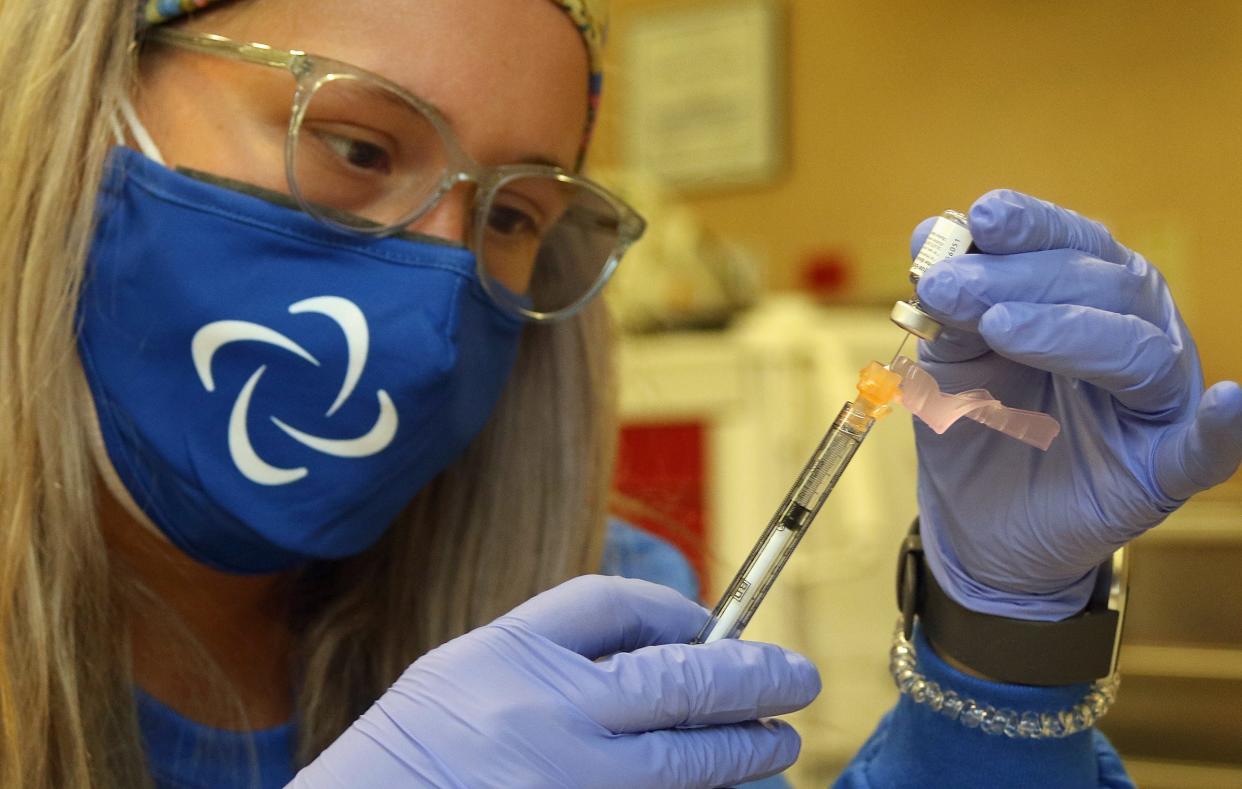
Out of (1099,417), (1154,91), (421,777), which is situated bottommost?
(421,777)

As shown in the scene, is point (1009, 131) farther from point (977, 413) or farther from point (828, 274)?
point (977, 413)

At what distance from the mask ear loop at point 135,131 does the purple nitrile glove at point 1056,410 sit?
0.59 meters

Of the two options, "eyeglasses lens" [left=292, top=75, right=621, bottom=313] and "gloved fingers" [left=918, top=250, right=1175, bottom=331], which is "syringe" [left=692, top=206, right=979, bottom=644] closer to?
"gloved fingers" [left=918, top=250, right=1175, bottom=331]

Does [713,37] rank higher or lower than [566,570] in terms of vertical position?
higher

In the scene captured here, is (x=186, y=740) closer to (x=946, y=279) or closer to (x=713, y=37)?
(x=946, y=279)

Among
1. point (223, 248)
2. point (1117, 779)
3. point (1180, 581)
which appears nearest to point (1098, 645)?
point (1117, 779)

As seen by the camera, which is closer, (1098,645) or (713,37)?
(1098,645)

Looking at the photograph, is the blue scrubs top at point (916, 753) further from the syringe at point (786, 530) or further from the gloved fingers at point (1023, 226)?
the gloved fingers at point (1023, 226)

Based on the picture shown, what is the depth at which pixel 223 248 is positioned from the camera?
86 centimetres

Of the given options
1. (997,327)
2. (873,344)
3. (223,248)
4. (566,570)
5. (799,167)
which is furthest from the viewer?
(799,167)

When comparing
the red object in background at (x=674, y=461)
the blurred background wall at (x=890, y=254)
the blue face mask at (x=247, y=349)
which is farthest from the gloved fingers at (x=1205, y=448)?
the red object in background at (x=674, y=461)

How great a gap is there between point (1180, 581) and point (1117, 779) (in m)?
1.29

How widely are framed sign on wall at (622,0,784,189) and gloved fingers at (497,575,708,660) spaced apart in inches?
96.9

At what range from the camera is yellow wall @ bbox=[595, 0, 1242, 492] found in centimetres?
245
